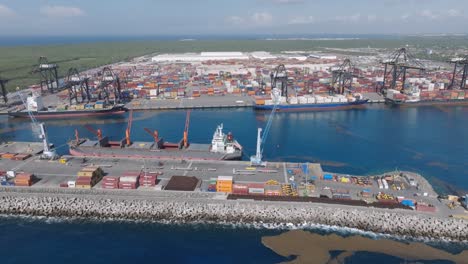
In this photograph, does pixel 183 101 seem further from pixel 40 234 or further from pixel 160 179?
pixel 40 234

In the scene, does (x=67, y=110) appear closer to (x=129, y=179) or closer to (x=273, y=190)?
(x=129, y=179)

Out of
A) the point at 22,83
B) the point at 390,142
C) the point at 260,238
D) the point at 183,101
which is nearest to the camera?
the point at 260,238

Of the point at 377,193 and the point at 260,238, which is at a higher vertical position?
the point at 377,193

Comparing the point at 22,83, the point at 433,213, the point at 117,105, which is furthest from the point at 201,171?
the point at 22,83

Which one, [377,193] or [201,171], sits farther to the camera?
[201,171]

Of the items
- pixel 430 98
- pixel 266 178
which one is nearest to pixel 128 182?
pixel 266 178

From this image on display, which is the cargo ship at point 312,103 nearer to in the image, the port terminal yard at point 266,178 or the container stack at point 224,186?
the port terminal yard at point 266,178

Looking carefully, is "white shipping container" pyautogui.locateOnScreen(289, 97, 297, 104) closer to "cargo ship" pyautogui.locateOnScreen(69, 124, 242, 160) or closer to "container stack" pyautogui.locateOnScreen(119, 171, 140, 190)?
"cargo ship" pyautogui.locateOnScreen(69, 124, 242, 160)
